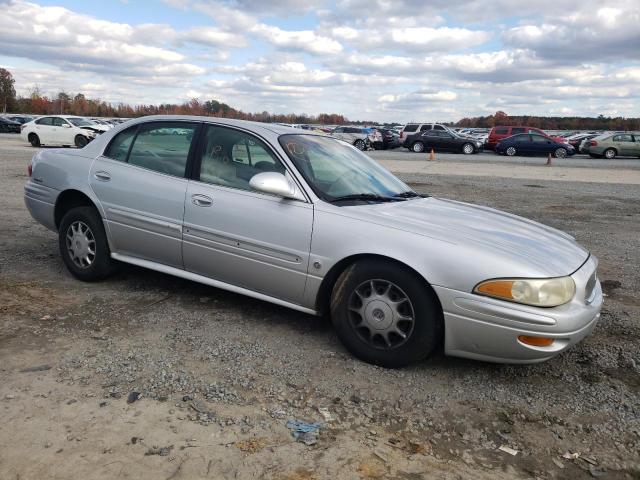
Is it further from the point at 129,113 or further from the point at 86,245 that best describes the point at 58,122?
the point at 129,113

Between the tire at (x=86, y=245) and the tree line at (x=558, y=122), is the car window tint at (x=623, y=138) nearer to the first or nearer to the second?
the tire at (x=86, y=245)

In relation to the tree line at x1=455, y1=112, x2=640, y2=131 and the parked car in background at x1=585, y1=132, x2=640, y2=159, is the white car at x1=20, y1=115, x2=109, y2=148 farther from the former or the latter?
the tree line at x1=455, y1=112, x2=640, y2=131

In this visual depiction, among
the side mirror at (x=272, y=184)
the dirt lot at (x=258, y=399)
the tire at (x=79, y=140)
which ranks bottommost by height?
the dirt lot at (x=258, y=399)

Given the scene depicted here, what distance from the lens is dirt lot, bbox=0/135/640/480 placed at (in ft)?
8.29

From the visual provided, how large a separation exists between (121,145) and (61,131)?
2260 centimetres

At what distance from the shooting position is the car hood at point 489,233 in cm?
332

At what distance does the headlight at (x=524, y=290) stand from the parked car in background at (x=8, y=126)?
4606cm

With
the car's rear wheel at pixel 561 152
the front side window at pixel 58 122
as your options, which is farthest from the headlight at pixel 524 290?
the car's rear wheel at pixel 561 152

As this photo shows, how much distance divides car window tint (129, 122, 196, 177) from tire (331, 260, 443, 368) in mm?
1677

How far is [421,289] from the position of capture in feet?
10.9

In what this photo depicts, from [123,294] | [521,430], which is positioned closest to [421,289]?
[521,430]

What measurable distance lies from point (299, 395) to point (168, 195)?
77.1 inches

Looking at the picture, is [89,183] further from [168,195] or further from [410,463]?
[410,463]

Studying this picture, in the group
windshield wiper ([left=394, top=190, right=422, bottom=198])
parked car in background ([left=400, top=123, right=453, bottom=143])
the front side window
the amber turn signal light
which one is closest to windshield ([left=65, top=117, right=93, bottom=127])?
the front side window
